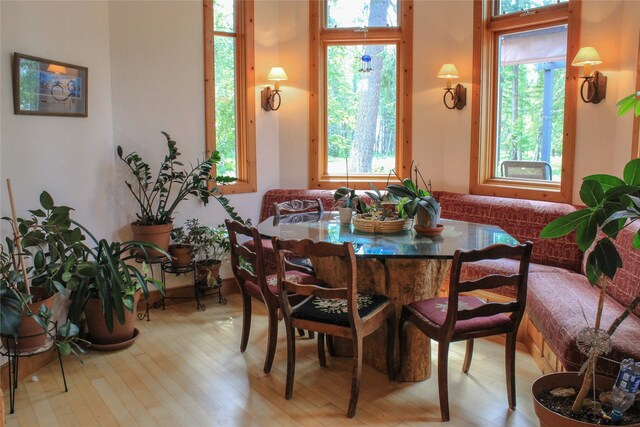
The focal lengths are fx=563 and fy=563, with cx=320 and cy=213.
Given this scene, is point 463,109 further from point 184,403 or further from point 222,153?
point 184,403

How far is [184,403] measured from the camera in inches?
113

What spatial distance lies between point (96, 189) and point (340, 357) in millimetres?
2072

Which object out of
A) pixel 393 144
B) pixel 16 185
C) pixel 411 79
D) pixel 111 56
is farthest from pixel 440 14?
pixel 16 185

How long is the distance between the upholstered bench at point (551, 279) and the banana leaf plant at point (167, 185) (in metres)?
0.73

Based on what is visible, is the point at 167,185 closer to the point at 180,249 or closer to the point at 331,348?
the point at 180,249

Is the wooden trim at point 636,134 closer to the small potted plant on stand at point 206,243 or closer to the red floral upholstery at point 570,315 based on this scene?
the red floral upholstery at point 570,315

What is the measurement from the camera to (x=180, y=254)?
4375 millimetres

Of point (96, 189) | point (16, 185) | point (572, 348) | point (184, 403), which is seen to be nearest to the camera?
point (572, 348)

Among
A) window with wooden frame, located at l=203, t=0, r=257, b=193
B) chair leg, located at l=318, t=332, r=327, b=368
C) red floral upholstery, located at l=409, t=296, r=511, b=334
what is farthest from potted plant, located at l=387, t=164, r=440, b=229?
window with wooden frame, located at l=203, t=0, r=257, b=193

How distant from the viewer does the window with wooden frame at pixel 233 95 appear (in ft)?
15.6

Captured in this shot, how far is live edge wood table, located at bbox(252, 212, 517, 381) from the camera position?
2.90 meters

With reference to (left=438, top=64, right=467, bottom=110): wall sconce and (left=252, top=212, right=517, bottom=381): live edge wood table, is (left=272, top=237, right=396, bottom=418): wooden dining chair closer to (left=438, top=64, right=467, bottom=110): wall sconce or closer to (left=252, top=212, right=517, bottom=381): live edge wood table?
(left=252, top=212, right=517, bottom=381): live edge wood table

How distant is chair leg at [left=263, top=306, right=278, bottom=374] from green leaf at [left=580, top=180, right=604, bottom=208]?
67.7 inches

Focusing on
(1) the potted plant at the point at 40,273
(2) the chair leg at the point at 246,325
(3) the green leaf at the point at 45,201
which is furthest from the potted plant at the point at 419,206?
(3) the green leaf at the point at 45,201
